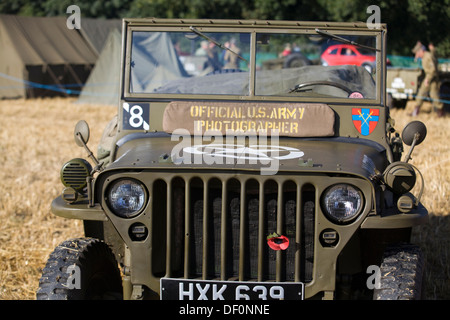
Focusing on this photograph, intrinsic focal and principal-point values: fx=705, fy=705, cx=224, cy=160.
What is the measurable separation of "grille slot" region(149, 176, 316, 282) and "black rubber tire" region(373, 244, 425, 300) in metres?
0.38

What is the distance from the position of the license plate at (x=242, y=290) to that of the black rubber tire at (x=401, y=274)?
0.43 m

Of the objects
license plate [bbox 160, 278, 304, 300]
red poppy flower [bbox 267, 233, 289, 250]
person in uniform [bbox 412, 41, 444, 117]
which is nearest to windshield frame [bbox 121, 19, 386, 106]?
red poppy flower [bbox 267, 233, 289, 250]

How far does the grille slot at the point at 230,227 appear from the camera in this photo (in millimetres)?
3486

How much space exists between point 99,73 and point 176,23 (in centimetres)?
1469

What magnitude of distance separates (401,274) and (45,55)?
699 inches

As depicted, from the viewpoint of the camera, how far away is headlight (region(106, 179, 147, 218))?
3537mm

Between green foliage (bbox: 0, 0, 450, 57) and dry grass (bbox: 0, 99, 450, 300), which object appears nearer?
dry grass (bbox: 0, 99, 450, 300)

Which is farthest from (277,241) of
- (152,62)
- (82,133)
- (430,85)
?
(430,85)

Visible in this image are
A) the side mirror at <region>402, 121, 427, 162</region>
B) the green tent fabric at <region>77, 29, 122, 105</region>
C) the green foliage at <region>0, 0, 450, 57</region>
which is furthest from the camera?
the green foliage at <region>0, 0, 450, 57</region>

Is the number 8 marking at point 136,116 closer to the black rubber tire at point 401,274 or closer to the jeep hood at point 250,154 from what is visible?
the jeep hood at point 250,154

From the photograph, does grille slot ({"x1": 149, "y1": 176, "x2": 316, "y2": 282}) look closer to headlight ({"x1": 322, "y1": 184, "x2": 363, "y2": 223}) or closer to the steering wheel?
headlight ({"x1": 322, "y1": 184, "x2": 363, "y2": 223})

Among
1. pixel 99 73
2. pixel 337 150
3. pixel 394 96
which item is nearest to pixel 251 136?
pixel 337 150

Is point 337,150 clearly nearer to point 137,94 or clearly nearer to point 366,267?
→ point 366,267

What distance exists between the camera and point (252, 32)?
464 cm
